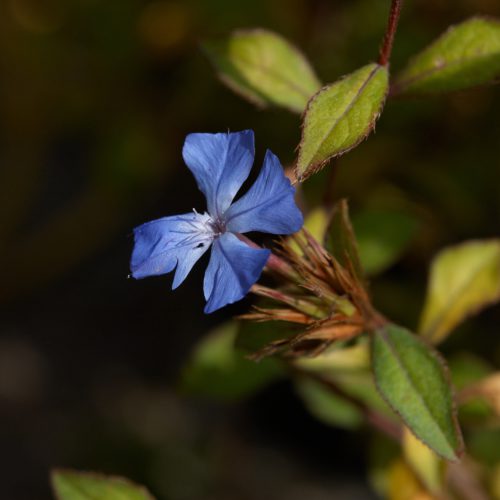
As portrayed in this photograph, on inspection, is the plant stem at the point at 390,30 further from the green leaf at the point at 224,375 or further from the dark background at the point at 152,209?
the dark background at the point at 152,209

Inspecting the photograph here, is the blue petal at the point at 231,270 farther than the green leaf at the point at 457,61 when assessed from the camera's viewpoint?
No

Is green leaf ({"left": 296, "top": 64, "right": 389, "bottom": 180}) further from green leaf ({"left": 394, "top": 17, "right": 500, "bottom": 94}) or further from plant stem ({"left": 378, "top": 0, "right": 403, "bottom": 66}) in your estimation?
green leaf ({"left": 394, "top": 17, "right": 500, "bottom": 94})

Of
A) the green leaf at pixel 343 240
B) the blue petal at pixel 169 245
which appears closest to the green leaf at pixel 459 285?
the green leaf at pixel 343 240

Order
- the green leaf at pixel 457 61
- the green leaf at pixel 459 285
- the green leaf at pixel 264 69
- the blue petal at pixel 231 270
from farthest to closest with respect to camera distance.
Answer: the green leaf at pixel 459 285, the green leaf at pixel 264 69, the green leaf at pixel 457 61, the blue petal at pixel 231 270

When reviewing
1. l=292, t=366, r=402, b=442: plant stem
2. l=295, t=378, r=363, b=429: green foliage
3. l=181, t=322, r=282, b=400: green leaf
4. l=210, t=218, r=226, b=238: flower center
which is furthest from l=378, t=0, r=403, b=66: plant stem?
l=295, t=378, r=363, b=429: green foliage

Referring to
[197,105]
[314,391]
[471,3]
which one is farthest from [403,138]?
[314,391]

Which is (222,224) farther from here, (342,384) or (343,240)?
(342,384)
